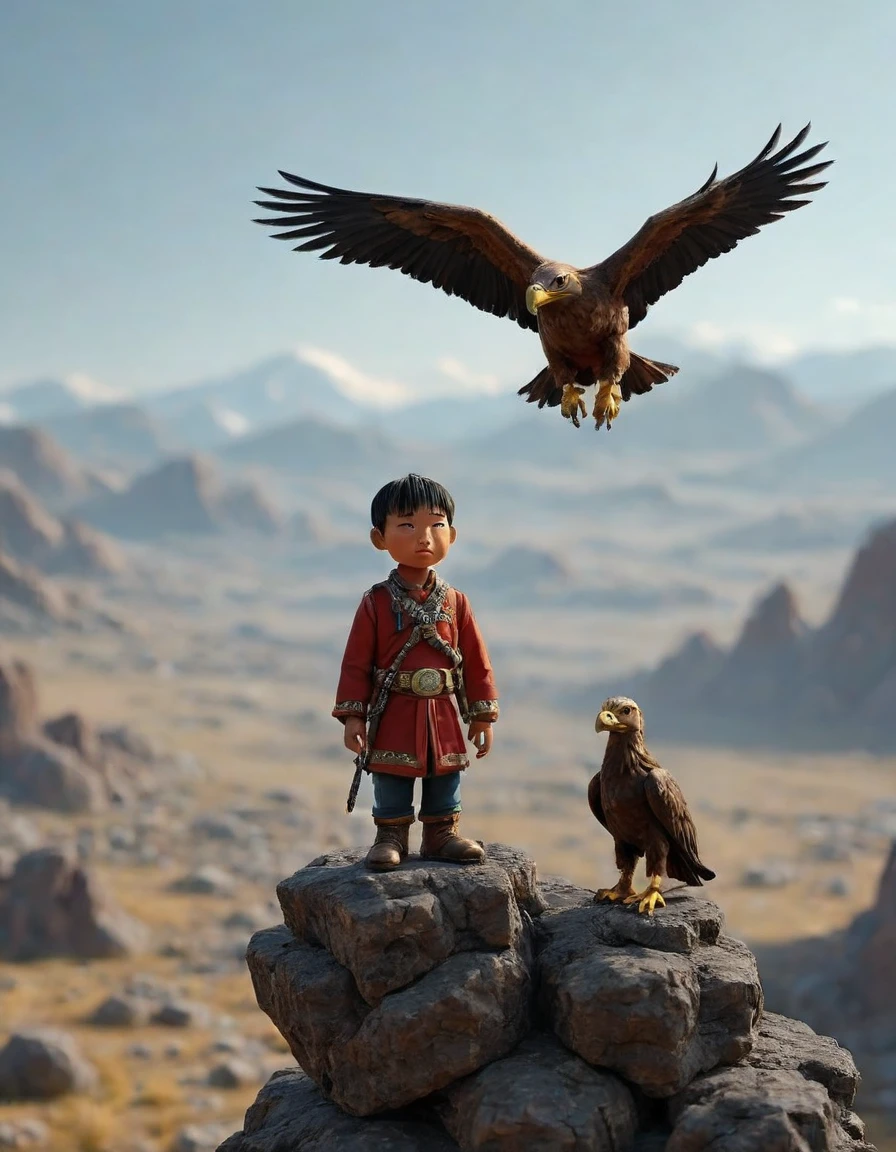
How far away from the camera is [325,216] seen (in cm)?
568

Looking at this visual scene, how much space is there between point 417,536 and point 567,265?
150cm

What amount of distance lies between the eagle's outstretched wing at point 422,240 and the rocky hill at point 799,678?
120ft

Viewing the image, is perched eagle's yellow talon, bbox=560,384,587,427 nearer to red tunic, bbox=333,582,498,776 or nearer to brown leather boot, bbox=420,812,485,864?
red tunic, bbox=333,582,498,776

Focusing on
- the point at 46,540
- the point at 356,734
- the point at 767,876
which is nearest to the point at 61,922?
the point at 767,876

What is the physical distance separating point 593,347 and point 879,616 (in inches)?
1580

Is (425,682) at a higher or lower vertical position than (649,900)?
higher

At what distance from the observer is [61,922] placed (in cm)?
1978

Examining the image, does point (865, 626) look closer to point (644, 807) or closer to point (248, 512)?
point (644, 807)

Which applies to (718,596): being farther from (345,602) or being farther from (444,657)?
(444,657)

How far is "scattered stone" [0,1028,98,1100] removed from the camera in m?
13.9

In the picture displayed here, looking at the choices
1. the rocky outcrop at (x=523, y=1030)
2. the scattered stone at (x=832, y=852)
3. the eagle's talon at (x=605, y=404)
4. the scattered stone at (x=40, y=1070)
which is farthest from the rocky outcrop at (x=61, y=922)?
the eagle's talon at (x=605, y=404)

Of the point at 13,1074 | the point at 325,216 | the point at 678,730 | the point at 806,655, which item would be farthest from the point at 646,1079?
the point at 806,655

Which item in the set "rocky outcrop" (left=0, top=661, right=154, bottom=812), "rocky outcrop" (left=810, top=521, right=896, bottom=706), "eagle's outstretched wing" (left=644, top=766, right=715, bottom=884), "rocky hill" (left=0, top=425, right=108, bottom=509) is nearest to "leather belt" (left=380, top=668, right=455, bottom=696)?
"eagle's outstretched wing" (left=644, top=766, right=715, bottom=884)

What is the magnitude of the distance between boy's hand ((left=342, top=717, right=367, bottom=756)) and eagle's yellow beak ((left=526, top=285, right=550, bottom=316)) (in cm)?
213
